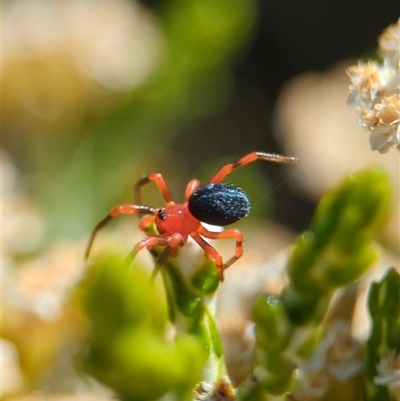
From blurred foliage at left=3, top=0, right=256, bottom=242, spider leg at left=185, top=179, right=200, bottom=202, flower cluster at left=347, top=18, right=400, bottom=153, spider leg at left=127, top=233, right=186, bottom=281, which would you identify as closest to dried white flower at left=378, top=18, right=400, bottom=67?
flower cluster at left=347, top=18, right=400, bottom=153

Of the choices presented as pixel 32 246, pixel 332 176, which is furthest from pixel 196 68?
pixel 32 246

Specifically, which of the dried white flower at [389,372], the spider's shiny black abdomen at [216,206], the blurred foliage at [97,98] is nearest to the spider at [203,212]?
the spider's shiny black abdomen at [216,206]

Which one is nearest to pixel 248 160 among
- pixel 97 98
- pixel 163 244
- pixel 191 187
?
pixel 191 187

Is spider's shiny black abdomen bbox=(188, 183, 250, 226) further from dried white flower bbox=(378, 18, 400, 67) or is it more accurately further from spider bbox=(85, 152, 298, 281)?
dried white flower bbox=(378, 18, 400, 67)

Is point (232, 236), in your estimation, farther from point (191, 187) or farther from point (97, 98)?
point (97, 98)

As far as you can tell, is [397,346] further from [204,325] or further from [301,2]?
[301,2]
